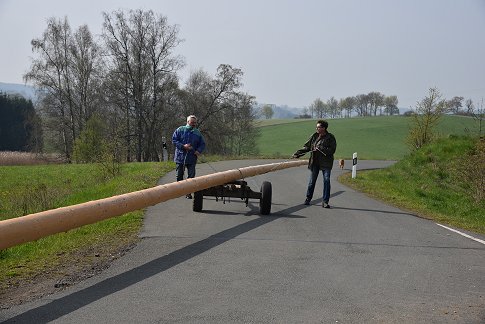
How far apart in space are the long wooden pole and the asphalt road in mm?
546

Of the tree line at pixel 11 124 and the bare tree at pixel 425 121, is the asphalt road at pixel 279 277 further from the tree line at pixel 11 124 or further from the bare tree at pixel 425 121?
the tree line at pixel 11 124

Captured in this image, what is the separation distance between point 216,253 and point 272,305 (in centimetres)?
198

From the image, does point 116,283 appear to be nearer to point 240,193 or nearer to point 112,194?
point 240,193

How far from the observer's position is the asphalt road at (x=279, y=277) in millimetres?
4113

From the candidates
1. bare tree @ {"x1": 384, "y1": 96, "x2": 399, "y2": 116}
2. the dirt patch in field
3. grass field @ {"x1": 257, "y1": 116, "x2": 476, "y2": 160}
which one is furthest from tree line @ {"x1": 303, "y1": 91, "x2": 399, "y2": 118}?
the dirt patch in field

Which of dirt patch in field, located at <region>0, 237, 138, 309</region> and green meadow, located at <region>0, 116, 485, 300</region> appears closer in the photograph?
dirt patch in field, located at <region>0, 237, 138, 309</region>

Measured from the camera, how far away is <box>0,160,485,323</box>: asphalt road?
4.11m

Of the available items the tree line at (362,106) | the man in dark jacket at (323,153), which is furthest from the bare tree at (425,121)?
the tree line at (362,106)

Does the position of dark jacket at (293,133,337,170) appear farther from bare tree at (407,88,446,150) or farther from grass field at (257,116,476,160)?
grass field at (257,116,476,160)

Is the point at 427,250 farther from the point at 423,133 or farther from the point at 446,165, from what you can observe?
the point at 423,133

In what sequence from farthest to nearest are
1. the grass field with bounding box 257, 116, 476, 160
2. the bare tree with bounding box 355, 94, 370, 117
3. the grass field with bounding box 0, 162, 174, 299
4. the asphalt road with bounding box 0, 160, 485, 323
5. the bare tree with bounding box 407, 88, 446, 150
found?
1. the bare tree with bounding box 355, 94, 370, 117
2. the grass field with bounding box 257, 116, 476, 160
3. the bare tree with bounding box 407, 88, 446, 150
4. the grass field with bounding box 0, 162, 174, 299
5. the asphalt road with bounding box 0, 160, 485, 323

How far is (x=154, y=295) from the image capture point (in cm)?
451

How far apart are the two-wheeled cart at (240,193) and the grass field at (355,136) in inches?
1976

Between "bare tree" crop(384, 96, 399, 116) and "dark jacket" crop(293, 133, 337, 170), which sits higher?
"bare tree" crop(384, 96, 399, 116)
